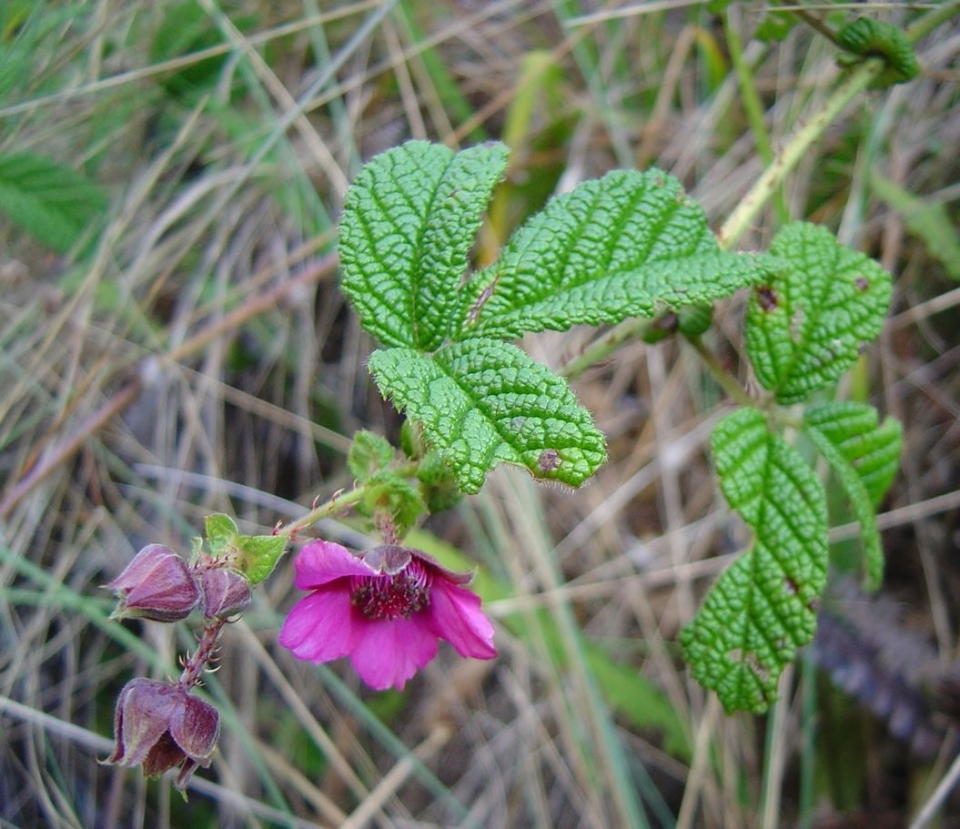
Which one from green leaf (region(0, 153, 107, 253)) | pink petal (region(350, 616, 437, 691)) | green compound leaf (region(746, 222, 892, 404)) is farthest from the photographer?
green leaf (region(0, 153, 107, 253))

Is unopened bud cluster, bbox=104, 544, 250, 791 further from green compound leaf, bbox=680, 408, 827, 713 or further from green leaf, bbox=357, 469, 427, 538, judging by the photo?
green compound leaf, bbox=680, 408, 827, 713

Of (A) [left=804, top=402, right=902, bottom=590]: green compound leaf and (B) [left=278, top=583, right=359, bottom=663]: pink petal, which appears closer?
(B) [left=278, top=583, right=359, bottom=663]: pink petal

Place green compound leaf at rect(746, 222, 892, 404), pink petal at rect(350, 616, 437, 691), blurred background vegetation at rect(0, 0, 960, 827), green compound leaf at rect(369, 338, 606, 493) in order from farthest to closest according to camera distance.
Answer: blurred background vegetation at rect(0, 0, 960, 827) < green compound leaf at rect(746, 222, 892, 404) < pink petal at rect(350, 616, 437, 691) < green compound leaf at rect(369, 338, 606, 493)

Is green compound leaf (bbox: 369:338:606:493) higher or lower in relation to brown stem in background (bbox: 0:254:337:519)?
higher

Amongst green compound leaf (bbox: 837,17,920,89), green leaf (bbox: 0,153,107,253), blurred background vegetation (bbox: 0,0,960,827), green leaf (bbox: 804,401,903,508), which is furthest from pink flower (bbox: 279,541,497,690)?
green leaf (bbox: 0,153,107,253)

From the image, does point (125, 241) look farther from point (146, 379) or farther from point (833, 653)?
point (833, 653)

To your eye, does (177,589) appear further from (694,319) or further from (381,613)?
(694,319)

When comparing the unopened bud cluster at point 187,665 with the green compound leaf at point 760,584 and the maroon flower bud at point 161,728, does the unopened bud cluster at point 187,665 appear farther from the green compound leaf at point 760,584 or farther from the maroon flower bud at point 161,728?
the green compound leaf at point 760,584
